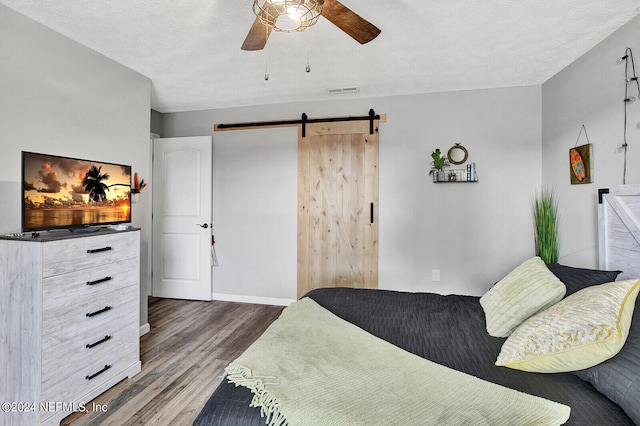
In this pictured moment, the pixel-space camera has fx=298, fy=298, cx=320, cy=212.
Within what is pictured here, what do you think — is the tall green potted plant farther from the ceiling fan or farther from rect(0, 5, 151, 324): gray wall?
rect(0, 5, 151, 324): gray wall

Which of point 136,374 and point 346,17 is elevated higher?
point 346,17

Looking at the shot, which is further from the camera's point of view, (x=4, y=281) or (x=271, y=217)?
(x=271, y=217)

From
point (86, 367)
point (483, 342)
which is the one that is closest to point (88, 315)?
point (86, 367)

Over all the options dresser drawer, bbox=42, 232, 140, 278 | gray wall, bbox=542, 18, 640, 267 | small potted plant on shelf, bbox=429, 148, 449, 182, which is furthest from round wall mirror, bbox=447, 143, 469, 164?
dresser drawer, bbox=42, 232, 140, 278

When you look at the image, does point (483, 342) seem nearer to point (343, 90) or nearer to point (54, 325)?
point (54, 325)

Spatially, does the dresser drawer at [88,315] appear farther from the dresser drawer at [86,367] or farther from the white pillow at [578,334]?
the white pillow at [578,334]

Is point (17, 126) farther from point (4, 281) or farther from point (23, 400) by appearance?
point (23, 400)

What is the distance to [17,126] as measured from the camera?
1906 millimetres

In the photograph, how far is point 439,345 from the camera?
1.36 m

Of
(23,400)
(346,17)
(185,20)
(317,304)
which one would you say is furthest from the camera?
(185,20)

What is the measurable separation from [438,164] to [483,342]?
2136 millimetres

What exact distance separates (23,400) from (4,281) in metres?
0.68

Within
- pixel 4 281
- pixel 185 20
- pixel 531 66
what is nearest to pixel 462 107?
pixel 531 66

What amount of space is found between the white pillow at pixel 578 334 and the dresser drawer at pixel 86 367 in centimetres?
232
